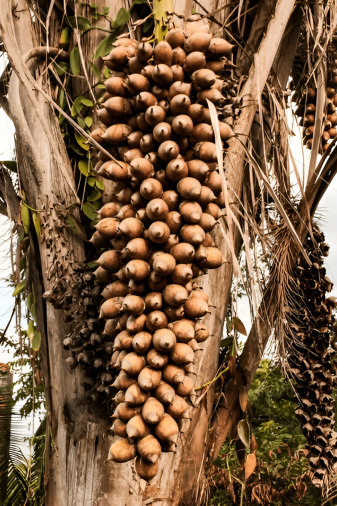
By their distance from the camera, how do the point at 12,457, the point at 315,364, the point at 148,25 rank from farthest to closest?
1. the point at 12,457
2. the point at 315,364
3. the point at 148,25

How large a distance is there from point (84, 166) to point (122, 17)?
0.50 metres

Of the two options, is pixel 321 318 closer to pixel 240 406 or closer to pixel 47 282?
Result: pixel 240 406

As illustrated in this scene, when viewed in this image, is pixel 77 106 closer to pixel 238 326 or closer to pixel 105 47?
pixel 105 47

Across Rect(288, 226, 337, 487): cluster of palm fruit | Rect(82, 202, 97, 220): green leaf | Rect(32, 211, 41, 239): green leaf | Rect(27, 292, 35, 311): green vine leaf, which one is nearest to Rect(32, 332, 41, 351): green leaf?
Rect(27, 292, 35, 311): green vine leaf

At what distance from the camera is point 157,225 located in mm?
922

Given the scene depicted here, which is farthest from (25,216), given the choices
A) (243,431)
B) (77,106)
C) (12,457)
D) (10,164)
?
(12,457)

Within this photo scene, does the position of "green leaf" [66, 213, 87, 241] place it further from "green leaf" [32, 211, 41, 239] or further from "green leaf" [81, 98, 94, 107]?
"green leaf" [81, 98, 94, 107]

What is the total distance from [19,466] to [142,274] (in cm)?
367

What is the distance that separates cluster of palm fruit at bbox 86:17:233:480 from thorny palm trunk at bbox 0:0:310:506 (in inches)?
10.3

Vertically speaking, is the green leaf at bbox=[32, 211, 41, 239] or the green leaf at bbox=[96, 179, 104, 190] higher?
the green leaf at bbox=[96, 179, 104, 190]

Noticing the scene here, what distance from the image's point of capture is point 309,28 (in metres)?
1.73

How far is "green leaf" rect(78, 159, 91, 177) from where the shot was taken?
58.6 inches

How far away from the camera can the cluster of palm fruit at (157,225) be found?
0.86m

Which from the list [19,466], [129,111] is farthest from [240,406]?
[19,466]
